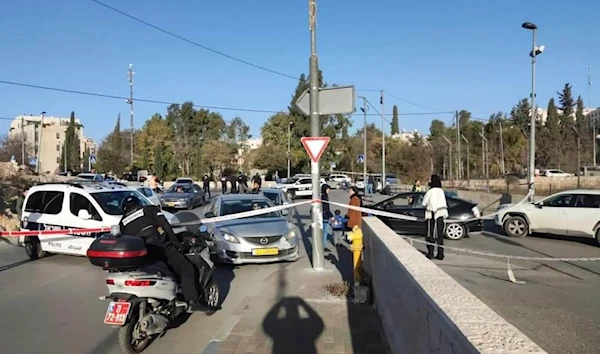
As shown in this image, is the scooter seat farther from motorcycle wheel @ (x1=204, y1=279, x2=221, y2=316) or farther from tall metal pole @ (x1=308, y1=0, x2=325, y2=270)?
tall metal pole @ (x1=308, y1=0, x2=325, y2=270)

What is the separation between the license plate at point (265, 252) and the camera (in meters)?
10.2

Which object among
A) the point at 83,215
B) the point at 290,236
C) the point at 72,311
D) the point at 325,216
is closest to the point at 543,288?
the point at 290,236

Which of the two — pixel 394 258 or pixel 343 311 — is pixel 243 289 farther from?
pixel 394 258

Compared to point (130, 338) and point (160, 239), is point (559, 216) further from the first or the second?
point (130, 338)

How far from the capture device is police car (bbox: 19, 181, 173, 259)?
11270mm

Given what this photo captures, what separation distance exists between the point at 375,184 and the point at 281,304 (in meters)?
42.8

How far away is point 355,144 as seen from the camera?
278ft

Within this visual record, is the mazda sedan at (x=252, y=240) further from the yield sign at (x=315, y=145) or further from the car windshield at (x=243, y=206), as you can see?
the yield sign at (x=315, y=145)

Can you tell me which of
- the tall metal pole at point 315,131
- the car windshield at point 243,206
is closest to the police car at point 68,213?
the car windshield at point 243,206

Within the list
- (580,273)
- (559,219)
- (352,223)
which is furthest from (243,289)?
(559,219)

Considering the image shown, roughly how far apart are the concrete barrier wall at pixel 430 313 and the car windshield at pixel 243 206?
6181 mm

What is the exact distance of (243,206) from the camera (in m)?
12.3

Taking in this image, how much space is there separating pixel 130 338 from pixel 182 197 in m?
22.8

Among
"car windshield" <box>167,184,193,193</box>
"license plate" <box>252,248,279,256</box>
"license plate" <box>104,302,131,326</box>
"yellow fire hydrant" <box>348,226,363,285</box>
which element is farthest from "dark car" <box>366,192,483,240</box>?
"car windshield" <box>167,184,193,193</box>
